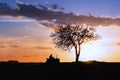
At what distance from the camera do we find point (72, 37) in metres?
84.4
